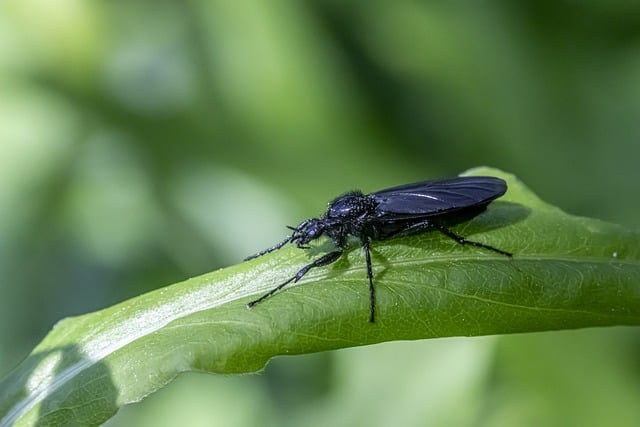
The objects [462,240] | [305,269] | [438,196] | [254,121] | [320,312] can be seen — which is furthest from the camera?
[254,121]

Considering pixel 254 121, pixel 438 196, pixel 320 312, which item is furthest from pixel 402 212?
pixel 254 121

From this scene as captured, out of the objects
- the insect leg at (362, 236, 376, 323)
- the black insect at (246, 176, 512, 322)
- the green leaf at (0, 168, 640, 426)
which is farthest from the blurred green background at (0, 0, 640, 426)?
the green leaf at (0, 168, 640, 426)

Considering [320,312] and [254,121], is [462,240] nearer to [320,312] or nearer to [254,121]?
[320,312]

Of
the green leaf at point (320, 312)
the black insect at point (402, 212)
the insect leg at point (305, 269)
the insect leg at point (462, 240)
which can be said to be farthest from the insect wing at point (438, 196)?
the insect leg at point (305, 269)

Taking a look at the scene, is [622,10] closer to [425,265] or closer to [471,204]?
[471,204]

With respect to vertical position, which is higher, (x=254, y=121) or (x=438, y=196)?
(x=254, y=121)

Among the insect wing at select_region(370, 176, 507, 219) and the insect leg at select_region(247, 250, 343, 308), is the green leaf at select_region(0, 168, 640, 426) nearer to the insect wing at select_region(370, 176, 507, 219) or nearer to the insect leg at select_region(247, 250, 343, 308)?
the insect leg at select_region(247, 250, 343, 308)

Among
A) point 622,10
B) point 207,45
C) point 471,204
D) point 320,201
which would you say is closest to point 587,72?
point 622,10
